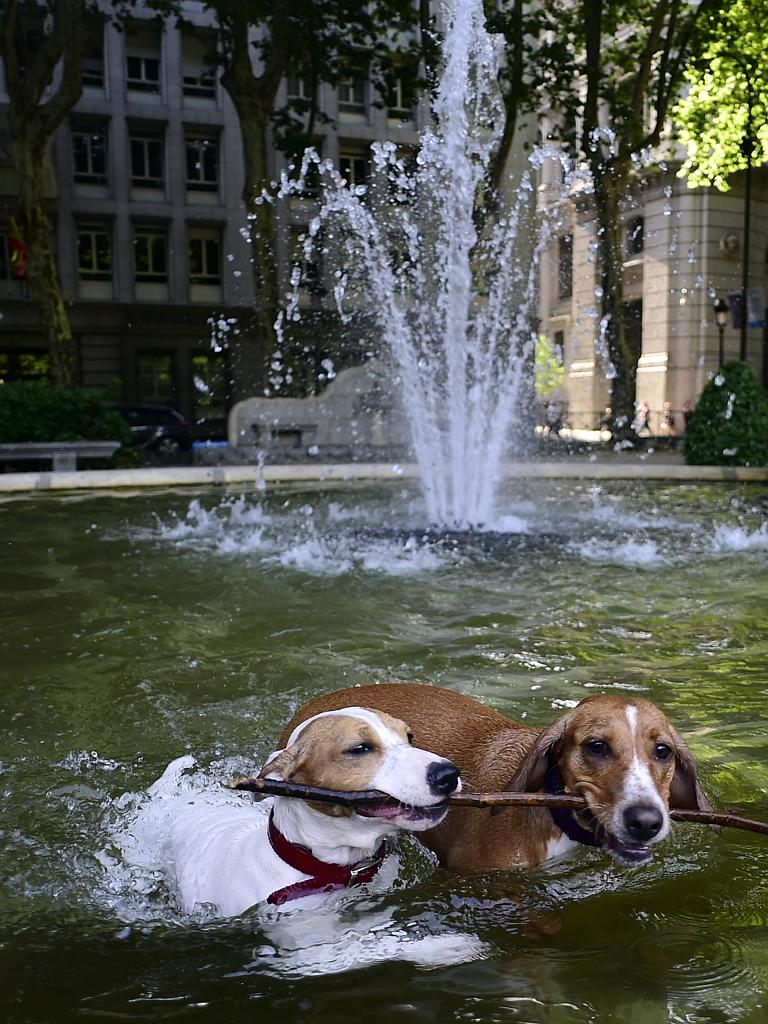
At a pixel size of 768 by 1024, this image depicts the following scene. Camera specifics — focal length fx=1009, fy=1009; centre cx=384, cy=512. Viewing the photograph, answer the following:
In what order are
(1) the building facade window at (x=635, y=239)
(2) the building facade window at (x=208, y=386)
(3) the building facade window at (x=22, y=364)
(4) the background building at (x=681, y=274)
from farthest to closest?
1. (2) the building facade window at (x=208, y=386)
2. (1) the building facade window at (x=635, y=239)
3. (3) the building facade window at (x=22, y=364)
4. (4) the background building at (x=681, y=274)

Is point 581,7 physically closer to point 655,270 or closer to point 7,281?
point 655,270

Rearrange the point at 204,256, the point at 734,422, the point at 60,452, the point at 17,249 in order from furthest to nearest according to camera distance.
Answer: the point at 204,256 → the point at 17,249 → the point at 734,422 → the point at 60,452

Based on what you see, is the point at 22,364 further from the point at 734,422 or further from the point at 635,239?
the point at 734,422

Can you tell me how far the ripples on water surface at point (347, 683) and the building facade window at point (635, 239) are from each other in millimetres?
30211

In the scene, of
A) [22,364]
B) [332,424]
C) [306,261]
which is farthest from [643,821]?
[306,261]

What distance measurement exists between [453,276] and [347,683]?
15.5m

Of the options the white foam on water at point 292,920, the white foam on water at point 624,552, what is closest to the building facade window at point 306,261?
the white foam on water at point 624,552

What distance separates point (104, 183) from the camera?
4044cm

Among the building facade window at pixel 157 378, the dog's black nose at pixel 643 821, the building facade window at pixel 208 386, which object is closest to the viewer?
the dog's black nose at pixel 643 821

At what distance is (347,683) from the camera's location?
5652 millimetres

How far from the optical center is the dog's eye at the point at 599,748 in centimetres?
289

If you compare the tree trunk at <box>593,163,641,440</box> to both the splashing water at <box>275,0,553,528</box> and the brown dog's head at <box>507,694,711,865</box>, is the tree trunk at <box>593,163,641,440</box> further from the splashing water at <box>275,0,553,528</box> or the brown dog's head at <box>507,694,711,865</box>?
the brown dog's head at <box>507,694,711,865</box>

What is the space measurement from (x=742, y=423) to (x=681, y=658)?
46.4ft

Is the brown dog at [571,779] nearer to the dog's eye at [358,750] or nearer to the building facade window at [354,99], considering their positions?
the dog's eye at [358,750]
